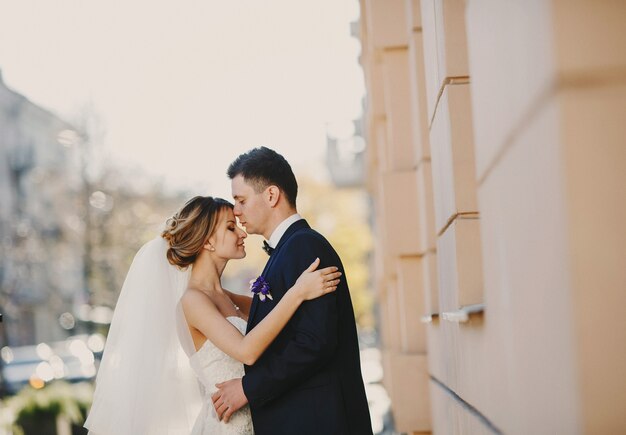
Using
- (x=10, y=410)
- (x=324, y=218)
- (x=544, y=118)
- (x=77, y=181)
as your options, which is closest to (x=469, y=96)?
(x=544, y=118)

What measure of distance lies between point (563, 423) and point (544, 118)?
60 centimetres

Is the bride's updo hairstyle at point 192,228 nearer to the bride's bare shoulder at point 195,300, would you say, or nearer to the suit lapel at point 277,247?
the bride's bare shoulder at point 195,300

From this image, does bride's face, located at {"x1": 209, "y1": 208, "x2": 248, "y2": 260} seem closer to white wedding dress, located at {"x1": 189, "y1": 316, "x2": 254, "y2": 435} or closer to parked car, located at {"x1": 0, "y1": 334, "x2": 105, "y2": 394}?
white wedding dress, located at {"x1": 189, "y1": 316, "x2": 254, "y2": 435}

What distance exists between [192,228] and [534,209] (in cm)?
362

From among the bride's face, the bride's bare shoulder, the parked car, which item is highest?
the bride's face

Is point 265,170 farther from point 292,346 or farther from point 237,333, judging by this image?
point 292,346

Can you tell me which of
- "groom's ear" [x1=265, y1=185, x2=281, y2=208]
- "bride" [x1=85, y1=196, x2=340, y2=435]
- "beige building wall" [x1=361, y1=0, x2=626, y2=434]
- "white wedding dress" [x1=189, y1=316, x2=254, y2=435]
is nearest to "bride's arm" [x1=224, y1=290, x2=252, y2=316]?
"bride" [x1=85, y1=196, x2=340, y2=435]

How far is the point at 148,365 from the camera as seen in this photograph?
5.54 meters

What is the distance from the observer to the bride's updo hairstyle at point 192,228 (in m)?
5.56

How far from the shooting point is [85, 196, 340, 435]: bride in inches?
208

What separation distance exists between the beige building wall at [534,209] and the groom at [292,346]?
0.53 metres

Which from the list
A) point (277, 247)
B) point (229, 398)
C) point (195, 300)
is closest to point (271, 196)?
point (277, 247)

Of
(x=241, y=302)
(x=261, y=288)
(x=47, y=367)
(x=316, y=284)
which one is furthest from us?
(x=47, y=367)

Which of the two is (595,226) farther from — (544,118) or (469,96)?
(469,96)
